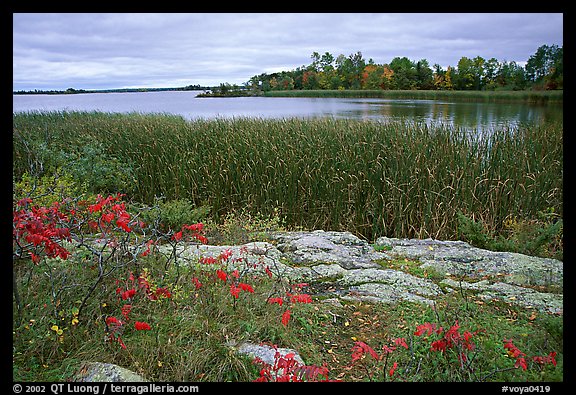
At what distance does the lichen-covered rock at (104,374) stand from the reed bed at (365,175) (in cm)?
401

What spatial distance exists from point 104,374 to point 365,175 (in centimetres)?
462

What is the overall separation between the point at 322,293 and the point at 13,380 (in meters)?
2.00

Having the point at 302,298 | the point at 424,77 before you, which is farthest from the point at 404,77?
the point at 302,298

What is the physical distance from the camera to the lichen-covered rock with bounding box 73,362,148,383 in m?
2.16

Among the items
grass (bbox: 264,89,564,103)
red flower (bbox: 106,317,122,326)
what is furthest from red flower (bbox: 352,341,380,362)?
grass (bbox: 264,89,564,103)

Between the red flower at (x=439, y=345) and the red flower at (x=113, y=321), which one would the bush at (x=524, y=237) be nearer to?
the red flower at (x=439, y=345)

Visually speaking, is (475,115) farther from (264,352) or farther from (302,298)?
(264,352)

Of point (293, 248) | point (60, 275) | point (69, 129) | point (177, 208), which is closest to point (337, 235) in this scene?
point (293, 248)

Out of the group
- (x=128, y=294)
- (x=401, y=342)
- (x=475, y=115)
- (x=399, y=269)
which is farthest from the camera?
(x=475, y=115)

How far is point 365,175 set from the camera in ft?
20.2

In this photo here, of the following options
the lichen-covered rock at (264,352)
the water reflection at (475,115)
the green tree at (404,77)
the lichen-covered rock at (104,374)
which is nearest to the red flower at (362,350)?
the lichen-covered rock at (264,352)
